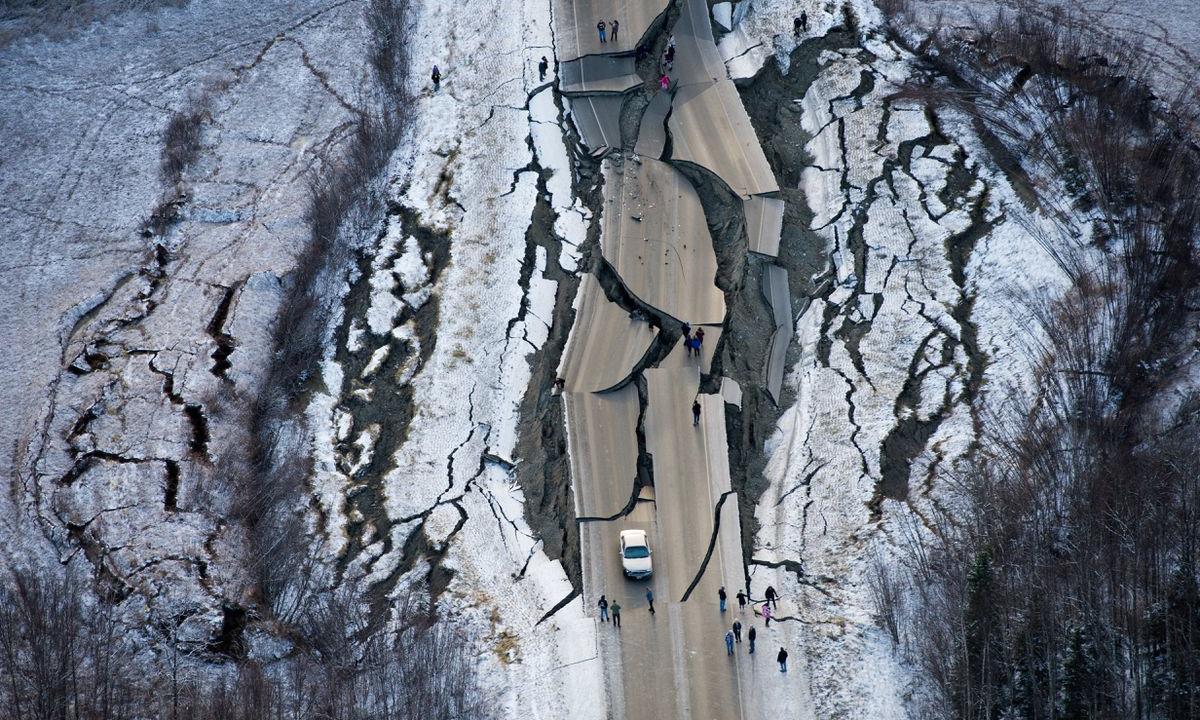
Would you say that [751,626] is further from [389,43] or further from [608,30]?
[389,43]

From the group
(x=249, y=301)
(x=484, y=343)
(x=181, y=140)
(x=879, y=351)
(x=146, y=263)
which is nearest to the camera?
(x=879, y=351)

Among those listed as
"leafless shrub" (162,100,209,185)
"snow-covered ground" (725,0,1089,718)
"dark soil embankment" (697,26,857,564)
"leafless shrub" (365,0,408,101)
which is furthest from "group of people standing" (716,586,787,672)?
"leafless shrub" (162,100,209,185)

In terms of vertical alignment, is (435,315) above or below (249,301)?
below

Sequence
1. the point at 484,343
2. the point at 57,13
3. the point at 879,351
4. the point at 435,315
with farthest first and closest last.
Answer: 1. the point at 57,13
2. the point at 435,315
3. the point at 484,343
4. the point at 879,351

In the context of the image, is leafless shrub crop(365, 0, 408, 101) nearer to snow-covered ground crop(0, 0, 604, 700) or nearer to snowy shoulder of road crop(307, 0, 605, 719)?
snow-covered ground crop(0, 0, 604, 700)

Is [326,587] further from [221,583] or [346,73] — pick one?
[346,73]

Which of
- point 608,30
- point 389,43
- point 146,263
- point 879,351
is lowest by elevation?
point 879,351

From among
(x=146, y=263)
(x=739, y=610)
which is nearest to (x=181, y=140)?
(x=146, y=263)

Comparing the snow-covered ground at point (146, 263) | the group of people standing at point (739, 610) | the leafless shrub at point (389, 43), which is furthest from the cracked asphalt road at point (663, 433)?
the snow-covered ground at point (146, 263)
